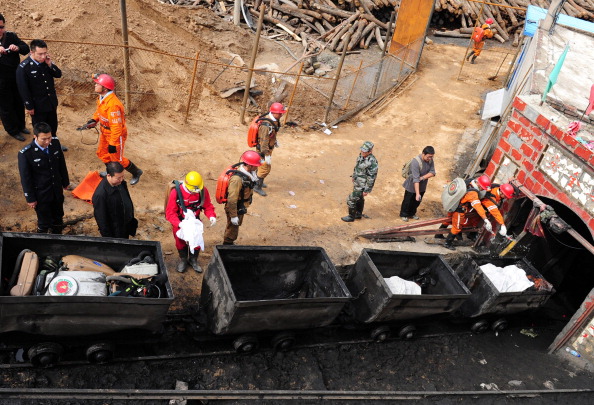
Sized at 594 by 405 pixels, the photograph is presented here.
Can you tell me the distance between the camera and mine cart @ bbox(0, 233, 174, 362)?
525 centimetres

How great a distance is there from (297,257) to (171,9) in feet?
40.8

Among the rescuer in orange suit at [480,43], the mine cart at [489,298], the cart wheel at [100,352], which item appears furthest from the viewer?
the rescuer in orange suit at [480,43]

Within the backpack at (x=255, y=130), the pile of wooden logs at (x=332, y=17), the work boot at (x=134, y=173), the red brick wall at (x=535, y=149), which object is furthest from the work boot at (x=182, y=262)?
the pile of wooden logs at (x=332, y=17)

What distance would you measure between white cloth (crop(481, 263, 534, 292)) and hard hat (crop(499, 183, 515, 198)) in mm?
1277

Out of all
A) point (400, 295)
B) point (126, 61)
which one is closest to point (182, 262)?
point (400, 295)

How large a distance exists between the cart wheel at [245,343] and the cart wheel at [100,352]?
1.57 meters

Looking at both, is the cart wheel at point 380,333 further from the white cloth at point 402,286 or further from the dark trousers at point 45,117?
the dark trousers at point 45,117

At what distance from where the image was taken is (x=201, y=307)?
6.88 m

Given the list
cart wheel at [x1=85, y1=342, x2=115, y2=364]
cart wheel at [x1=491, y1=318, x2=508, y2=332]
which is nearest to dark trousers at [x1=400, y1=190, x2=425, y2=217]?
cart wheel at [x1=491, y1=318, x2=508, y2=332]

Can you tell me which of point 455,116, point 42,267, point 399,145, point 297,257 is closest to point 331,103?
point 399,145

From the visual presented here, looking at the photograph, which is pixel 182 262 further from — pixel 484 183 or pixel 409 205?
pixel 484 183

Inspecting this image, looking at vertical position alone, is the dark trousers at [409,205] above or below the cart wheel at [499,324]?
above

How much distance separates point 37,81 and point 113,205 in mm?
3353

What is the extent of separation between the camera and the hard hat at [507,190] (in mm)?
8977
